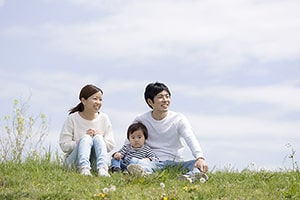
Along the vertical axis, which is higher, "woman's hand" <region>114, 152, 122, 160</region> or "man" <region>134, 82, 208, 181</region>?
"man" <region>134, 82, 208, 181</region>

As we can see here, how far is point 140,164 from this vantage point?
820cm

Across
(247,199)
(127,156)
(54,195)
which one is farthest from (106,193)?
(127,156)

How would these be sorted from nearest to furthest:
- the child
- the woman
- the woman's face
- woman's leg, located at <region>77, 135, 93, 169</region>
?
woman's leg, located at <region>77, 135, 93, 169</region> < the woman < the child < the woman's face

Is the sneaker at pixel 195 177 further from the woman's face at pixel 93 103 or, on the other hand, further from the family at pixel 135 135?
the woman's face at pixel 93 103

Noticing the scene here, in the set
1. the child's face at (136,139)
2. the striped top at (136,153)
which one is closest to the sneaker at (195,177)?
the striped top at (136,153)

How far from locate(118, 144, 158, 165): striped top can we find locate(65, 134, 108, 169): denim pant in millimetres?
376

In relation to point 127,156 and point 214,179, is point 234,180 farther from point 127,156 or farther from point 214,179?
point 127,156

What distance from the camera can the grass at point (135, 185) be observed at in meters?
6.60

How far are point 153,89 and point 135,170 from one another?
1.39m

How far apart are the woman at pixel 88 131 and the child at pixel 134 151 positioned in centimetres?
19

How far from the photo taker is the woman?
27.6 ft

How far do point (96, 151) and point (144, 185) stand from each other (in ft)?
4.51

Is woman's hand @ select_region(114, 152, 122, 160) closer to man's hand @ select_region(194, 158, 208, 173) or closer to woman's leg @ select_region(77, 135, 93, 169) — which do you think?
woman's leg @ select_region(77, 135, 93, 169)

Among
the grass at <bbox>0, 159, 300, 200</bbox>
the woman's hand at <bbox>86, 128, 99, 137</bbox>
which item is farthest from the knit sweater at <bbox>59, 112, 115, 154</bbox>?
the grass at <bbox>0, 159, 300, 200</bbox>
